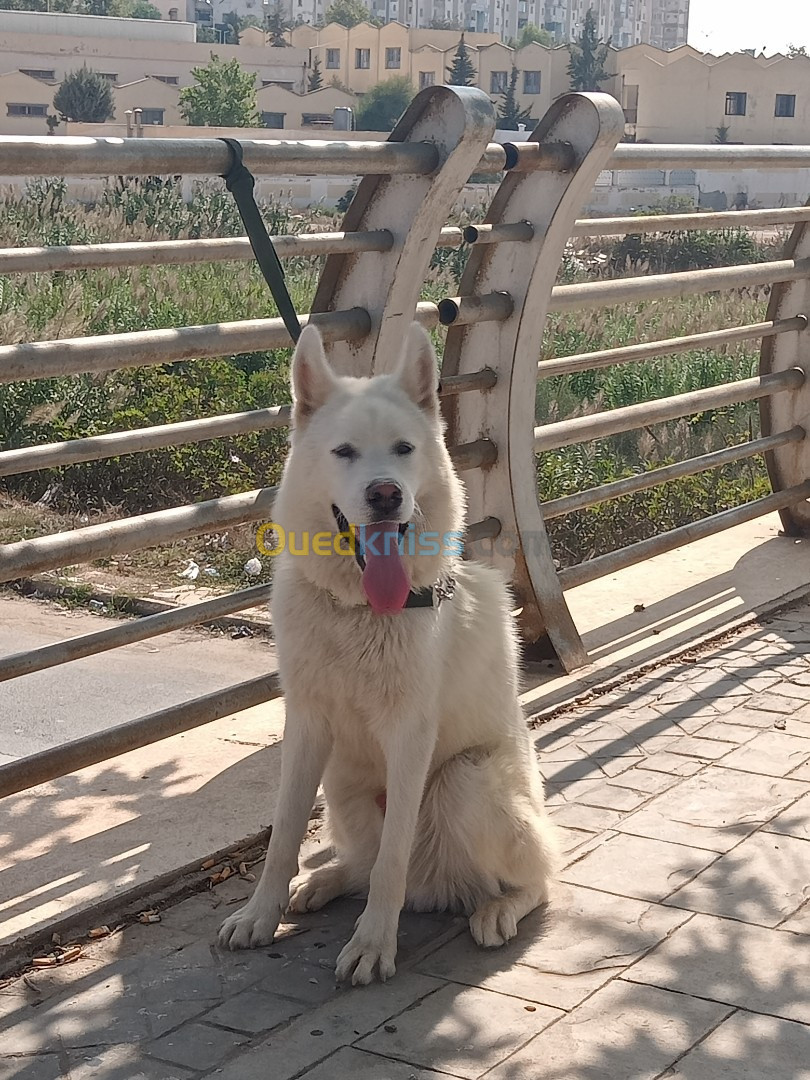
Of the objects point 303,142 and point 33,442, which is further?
point 33,442

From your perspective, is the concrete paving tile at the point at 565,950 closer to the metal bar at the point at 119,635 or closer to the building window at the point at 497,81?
the metal bar at the point at 119,635

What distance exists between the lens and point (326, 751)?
3.56 m

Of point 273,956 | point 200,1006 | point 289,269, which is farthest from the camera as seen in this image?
point 289,269

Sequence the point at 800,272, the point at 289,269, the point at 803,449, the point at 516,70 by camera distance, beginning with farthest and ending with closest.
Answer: the point at 516,70 < the point at 289,269 < the point at 803,449 < the point at 800,272

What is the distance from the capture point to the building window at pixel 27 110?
294 ft

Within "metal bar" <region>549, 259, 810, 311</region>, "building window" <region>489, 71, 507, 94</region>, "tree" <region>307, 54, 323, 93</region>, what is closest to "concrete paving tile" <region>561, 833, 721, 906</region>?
"metal bar" <region>549, 259, 810, 311</region>

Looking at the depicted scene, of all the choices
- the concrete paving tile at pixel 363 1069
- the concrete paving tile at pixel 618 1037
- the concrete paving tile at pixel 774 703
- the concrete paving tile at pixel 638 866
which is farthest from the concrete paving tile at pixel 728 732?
the concrete paving tile at pixel 363 1069

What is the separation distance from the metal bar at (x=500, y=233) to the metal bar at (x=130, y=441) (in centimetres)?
103

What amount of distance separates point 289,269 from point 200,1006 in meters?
11.2

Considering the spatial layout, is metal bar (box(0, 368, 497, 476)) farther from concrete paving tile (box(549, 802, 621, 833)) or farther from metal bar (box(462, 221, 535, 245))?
concrete paving tile (box(549, 802, 621, 833))

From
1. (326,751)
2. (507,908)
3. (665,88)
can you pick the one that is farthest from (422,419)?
(665,88)

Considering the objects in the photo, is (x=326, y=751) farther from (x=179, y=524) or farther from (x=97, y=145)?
(x=97, y=145)

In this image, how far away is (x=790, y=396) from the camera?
739cm

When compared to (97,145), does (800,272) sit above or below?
below
